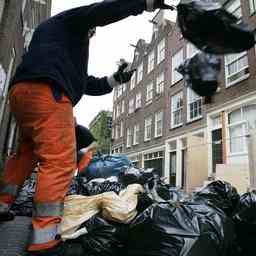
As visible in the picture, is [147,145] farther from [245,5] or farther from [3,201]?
[3,201]

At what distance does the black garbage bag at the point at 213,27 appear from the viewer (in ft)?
5.10

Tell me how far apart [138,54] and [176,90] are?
9972 mm

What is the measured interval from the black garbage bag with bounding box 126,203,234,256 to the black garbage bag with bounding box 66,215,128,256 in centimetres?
19

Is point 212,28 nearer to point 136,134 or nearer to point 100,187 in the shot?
point 100,187

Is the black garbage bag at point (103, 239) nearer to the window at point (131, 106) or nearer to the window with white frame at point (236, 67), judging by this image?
the window with white frame at point (236, 67)

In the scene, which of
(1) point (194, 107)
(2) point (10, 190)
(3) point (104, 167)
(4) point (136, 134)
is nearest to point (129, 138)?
(4) point (136, 134)

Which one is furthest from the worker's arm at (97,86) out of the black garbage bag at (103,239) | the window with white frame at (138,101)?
the window with white frame at (138,101)

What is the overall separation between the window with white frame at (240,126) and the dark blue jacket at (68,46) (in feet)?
26.6

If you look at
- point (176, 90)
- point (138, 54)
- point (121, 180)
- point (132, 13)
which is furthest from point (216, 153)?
point (138, 54)

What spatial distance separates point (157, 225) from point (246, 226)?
66cm

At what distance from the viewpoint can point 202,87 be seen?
80.4 inches

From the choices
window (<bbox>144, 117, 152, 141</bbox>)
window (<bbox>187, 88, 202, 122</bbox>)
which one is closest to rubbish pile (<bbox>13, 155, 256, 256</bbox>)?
window (<bbox>187, 88, 202, 122</bbox>)

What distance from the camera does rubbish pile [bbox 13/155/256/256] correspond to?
4.85 feet

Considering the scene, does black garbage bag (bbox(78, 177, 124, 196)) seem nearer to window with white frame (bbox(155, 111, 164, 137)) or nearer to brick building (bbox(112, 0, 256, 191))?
brick building (bbox(112, 0, 256, 191))
